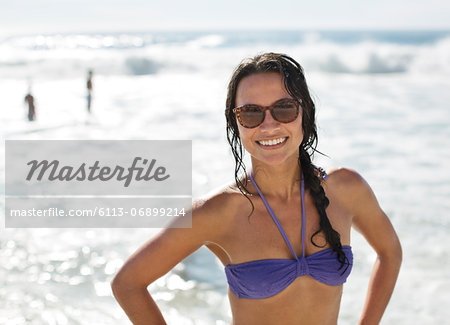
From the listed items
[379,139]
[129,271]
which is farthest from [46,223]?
[379,139]

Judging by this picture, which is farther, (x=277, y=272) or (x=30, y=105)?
(x=30, y=105)

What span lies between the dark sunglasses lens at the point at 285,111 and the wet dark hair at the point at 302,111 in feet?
0.14

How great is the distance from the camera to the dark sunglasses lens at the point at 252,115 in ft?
6.93

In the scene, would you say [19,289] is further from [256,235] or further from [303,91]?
[303,91]

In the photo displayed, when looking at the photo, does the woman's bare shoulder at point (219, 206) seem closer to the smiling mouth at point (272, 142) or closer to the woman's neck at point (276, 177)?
the woman's neck at point (276, 177)

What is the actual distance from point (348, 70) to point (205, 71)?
35.0ft

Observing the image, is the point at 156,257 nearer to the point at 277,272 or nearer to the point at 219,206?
the point at 219,206

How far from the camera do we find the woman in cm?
209

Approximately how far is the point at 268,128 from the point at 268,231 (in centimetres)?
46

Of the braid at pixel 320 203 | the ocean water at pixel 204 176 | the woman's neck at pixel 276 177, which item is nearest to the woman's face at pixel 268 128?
the woman's neck at pixel 276 177

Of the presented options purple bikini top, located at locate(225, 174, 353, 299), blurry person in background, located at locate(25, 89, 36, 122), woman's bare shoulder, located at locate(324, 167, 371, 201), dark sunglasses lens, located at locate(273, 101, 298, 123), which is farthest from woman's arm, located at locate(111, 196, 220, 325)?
blurry person in background, located at locate(25, 89, 36, 122)

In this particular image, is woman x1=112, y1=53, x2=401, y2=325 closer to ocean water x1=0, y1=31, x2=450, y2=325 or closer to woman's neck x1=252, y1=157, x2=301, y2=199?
woman's neck x1=252, y1=157, x2=301, y2=199

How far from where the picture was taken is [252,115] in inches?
83.3

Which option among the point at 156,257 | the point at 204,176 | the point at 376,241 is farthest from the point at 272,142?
the point at 204,176
